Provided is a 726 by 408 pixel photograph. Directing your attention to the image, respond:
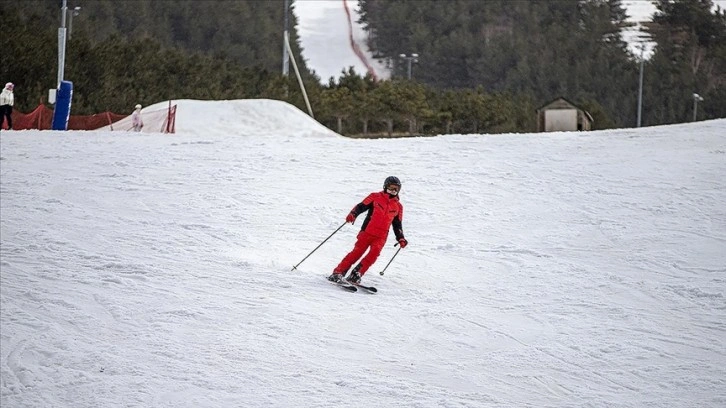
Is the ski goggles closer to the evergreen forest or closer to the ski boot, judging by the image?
the ski boot

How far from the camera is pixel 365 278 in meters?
10.6

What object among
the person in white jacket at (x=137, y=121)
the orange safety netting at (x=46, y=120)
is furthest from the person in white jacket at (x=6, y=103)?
the person in white jacket at (x=137, y=121)

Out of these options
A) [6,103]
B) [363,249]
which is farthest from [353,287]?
[6,103]

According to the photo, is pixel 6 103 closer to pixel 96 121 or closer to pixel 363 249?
pixel 96 121

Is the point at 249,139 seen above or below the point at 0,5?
below

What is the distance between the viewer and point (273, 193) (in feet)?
49.0

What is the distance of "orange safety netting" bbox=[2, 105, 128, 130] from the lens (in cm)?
2450

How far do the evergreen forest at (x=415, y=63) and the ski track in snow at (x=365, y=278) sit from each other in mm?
14949

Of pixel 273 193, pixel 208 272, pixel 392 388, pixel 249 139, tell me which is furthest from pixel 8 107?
pixel 392 388

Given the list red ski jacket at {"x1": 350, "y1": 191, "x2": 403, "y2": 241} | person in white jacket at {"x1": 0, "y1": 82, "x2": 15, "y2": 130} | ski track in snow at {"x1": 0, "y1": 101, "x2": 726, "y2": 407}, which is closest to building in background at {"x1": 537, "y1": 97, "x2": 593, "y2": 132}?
ski track in snow at {"x1": 0, "y1": 101, "x2": 726, "y2": 407}

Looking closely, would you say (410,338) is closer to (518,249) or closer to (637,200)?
(518,249)

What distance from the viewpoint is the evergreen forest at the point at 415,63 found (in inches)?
1441

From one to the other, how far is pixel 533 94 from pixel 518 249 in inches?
2352

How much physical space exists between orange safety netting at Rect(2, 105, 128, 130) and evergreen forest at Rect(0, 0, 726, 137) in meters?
3.45
